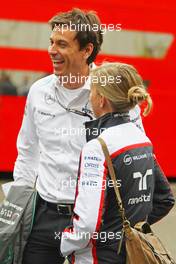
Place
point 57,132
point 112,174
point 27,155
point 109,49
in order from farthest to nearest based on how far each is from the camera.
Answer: point 109,49 < point 27,155 < point 57,132 < point 112,174

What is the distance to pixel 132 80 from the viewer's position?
7.83ft

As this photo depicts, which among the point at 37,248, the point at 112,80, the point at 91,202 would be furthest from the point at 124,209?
the point at 37,248

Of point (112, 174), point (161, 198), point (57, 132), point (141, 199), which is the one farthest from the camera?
point (57, 132)

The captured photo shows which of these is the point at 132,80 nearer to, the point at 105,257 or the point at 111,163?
the point at 111,163

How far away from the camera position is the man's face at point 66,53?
283cm

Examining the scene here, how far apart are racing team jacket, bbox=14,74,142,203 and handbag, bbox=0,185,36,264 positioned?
0.30 feet

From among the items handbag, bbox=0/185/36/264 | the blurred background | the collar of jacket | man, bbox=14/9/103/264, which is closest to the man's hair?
man, bbox=14/9/103/264

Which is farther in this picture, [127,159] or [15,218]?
[15,218]

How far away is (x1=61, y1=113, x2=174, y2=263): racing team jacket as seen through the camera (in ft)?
7.41

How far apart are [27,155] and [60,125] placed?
33 centimetres

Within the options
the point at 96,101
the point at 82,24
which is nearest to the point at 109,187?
the point at 96,101

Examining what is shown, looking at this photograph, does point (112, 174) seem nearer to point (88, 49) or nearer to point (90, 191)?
point (90, 191)

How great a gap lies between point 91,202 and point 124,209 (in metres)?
0.13

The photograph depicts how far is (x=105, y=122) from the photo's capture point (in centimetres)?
237
